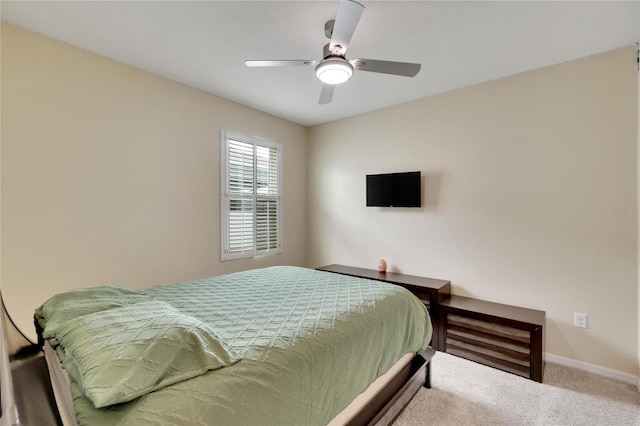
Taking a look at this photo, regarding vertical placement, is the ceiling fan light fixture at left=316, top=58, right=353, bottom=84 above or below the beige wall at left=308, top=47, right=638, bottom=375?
above

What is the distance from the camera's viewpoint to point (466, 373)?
2.40 metres

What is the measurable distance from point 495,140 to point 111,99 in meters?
3.60

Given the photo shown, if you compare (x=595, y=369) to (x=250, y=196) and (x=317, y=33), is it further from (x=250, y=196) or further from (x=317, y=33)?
(x=250, y=196)

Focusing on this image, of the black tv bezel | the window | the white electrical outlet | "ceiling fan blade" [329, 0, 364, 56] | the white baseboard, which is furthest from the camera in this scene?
the window

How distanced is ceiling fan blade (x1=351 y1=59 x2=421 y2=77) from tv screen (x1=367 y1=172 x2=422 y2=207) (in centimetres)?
156

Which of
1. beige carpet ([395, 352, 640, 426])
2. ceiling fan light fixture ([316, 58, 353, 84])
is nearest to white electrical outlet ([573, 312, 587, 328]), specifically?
beige carpet ([395, 352, 640, 426])

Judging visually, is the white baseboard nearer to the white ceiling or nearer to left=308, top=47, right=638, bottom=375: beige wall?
left=308, top=47, right=638, bottom=375: beige wall

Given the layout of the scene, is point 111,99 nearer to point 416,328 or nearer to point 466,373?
point 416,328

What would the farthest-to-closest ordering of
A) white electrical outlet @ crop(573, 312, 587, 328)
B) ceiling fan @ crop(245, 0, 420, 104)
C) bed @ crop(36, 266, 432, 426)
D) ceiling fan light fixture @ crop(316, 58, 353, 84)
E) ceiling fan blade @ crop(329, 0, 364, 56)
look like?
white electrical outlet @ crop(573, 312, 587, 328), ceiling fan light fixture @ crop(316, 58, 353, 84), ceiling fan @ crop(245, 0, 420, 104), ceiling fan blade @ crop(329, 0, 364, 56), bed @ crop(36, 266, 432, 426)

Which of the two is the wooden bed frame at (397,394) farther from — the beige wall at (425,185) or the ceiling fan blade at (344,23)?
the ceiling fan blade at (344,23)

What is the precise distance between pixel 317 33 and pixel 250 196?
82.4 inches

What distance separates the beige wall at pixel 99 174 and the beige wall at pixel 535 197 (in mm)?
2158

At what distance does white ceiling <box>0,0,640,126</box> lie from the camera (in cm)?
187

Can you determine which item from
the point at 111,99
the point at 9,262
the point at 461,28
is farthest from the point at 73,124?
the point at 461,28
